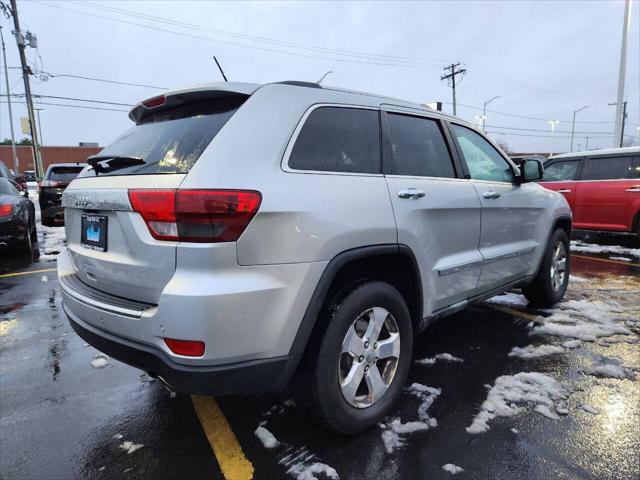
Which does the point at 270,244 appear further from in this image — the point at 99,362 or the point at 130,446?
the point at 99,362

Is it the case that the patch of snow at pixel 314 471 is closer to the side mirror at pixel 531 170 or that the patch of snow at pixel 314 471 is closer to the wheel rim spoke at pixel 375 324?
the wheel rim spoke at pixel 375 324

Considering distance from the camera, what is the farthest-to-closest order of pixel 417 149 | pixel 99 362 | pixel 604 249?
pixel 604 249
pixel 99 362
pixel 417 149

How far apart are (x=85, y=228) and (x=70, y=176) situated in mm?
10976

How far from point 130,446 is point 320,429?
1046mm

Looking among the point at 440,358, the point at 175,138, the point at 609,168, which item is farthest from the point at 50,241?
the point at 609,168

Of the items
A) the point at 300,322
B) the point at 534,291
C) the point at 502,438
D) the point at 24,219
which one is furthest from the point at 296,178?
the point at 24,219

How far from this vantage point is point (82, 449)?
2.35 m

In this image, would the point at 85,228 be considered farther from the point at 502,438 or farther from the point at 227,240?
the point at 502,438

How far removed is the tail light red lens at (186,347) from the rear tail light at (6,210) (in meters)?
6.83

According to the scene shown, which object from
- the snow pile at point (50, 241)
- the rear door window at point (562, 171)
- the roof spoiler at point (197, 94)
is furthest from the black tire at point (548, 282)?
the snow pile at point (50, 241)

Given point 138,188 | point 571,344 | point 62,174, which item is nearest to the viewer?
point 138,188

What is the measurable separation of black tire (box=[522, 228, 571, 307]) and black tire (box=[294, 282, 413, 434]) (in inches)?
104

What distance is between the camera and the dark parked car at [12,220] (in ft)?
23.1

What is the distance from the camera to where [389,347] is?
8.33ft
